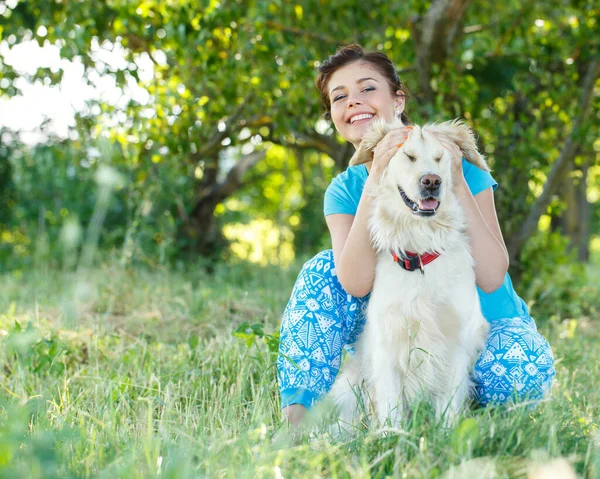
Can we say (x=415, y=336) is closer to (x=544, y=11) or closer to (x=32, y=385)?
(x=32, y=385)

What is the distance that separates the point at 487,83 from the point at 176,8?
227cm

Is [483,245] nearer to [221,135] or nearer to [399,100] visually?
[399,100]

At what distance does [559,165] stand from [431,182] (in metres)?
3.34

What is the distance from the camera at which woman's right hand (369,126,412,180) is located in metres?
2.35

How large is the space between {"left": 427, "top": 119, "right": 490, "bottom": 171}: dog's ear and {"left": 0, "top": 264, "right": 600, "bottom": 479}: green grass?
35.9 inches

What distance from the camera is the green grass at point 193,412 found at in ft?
5.77

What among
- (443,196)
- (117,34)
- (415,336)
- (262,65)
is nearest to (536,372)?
(415,336)

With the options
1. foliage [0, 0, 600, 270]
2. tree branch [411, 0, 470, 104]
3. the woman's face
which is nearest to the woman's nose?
the woman's face

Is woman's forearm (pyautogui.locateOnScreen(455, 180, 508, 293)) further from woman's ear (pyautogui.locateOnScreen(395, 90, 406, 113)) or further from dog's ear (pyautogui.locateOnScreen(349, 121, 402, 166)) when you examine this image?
woman's ear (pyautogui.locateOnScreen(395, 90, 406, 113))

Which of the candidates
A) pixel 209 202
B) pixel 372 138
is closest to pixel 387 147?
pixel 372 138

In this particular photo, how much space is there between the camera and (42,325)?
146 inches

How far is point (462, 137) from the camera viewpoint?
96.3 inches

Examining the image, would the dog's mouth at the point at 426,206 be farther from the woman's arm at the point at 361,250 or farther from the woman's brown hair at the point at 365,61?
the woman's brown hair at the point at 365,61

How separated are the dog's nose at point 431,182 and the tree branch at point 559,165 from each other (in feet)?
10.3
